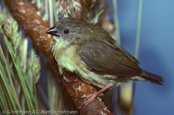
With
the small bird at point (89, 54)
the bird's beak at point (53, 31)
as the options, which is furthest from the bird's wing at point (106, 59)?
the bird's beak at point (53, 31)

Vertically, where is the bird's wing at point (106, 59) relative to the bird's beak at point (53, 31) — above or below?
below

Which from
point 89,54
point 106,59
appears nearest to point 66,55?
point 89,54

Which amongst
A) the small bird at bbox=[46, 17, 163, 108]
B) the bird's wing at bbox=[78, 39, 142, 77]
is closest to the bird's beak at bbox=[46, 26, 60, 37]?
the small bird at bbox=[46, 17, 163, 108]

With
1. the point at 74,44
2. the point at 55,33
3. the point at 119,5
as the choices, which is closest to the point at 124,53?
the point at 74,44

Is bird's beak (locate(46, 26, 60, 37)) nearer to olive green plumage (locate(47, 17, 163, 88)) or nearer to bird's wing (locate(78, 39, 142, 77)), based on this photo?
olive green plumage (locate(47, 17, 163, 88))

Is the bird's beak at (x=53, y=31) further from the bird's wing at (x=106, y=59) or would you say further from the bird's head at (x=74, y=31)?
the bird's wing at (x=106, y=59)

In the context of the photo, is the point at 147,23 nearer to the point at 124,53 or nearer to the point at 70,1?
the point at 124,53

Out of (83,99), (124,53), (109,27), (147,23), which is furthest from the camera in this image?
(147,23)
